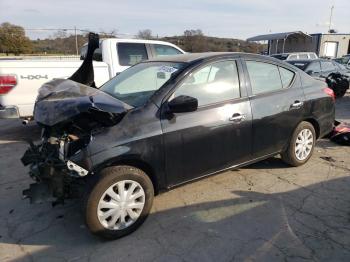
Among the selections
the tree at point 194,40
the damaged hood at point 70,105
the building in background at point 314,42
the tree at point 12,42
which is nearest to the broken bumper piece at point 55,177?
the damaged hood at point 70,105

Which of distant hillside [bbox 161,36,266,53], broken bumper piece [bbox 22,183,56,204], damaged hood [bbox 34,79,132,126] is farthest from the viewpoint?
distant hillside [bbox 161,36,266,53]

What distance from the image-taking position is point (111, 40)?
788 centimetres

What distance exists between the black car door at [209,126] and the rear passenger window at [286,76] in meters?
0.85

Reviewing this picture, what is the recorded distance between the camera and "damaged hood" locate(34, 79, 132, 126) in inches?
125

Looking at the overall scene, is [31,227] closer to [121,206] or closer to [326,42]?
[121,206]

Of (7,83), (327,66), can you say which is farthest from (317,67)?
(7,83)

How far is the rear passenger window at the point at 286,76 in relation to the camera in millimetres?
4672

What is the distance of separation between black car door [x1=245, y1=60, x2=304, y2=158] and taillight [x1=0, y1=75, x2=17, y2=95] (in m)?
4.29

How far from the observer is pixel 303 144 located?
500 centimetres

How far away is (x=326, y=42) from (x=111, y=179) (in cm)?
4392

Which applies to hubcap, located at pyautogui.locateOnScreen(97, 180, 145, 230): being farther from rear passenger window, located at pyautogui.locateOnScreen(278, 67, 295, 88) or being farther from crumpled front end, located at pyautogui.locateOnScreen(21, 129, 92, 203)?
rear passenger window, located at pyautogui.locateOnScreen(278, 67, 295, 88)

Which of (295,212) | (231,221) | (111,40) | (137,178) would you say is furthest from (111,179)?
(111,40)

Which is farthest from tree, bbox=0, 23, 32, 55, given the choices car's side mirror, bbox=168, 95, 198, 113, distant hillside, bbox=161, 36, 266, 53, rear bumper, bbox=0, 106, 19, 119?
car's side mirror, bbox=168, 95, 198, 113

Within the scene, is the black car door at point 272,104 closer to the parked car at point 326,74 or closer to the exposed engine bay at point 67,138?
the exposed engine bay at point 67,138
